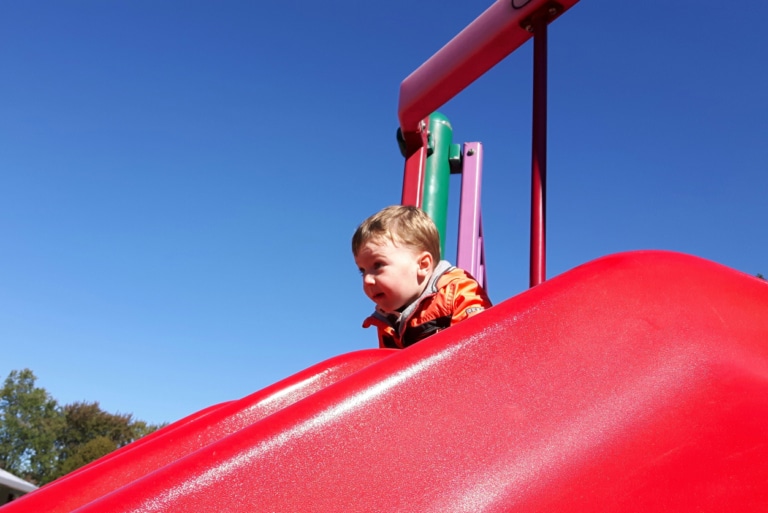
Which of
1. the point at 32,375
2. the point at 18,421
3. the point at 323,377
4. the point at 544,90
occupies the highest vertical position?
the point at 32,375

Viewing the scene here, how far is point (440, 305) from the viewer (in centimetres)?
144

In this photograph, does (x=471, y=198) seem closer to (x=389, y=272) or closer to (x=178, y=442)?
(x=389, y=272)

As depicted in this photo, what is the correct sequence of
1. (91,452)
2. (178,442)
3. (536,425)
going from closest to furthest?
(536,425) < (178,442) < (91,452)

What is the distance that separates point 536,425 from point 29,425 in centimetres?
3241

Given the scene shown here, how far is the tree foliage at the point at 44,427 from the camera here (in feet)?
92.4

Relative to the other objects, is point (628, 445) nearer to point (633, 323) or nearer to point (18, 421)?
point (633, 323)

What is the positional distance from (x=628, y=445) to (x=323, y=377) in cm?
53

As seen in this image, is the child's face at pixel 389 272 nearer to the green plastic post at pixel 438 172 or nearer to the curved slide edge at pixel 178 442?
the curved slide edge at pixel 178 442

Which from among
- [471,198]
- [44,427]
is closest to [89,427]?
[44,427]

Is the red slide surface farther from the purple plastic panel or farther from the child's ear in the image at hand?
the purple plastic panel

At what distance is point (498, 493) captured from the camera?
22.9 inches

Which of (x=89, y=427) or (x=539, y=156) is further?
(x=89, y=427)

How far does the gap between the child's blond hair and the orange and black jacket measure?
0.07 meters

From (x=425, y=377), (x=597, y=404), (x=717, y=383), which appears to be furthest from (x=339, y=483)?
(x=717, y=383)
